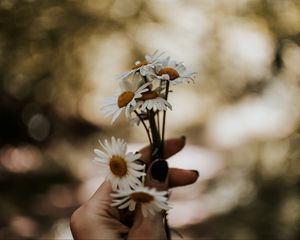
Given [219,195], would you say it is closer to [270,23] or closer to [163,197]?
[270,23]

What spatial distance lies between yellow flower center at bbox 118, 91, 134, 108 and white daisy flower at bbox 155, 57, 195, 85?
0.14ft

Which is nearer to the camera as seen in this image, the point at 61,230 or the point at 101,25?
the point at 61,230

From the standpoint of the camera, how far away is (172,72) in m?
0.71

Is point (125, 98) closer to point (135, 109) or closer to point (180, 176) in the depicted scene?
point (135, 109)

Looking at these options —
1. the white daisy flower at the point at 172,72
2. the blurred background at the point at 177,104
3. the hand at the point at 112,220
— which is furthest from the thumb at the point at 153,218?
the blurred background at the point at 177,104

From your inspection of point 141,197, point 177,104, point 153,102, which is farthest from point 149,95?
point 177,104

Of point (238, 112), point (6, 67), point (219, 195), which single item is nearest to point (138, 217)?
point (219, 195)

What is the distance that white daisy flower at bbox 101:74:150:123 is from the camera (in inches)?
27.2

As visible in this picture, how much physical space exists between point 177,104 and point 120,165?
2501 mm

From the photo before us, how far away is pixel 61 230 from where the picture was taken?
7.62 feet

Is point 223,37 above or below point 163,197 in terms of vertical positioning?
above

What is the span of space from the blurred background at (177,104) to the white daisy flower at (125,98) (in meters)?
1.27

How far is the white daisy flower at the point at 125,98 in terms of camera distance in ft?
2.27

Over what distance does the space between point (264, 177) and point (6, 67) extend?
3.89 ft
